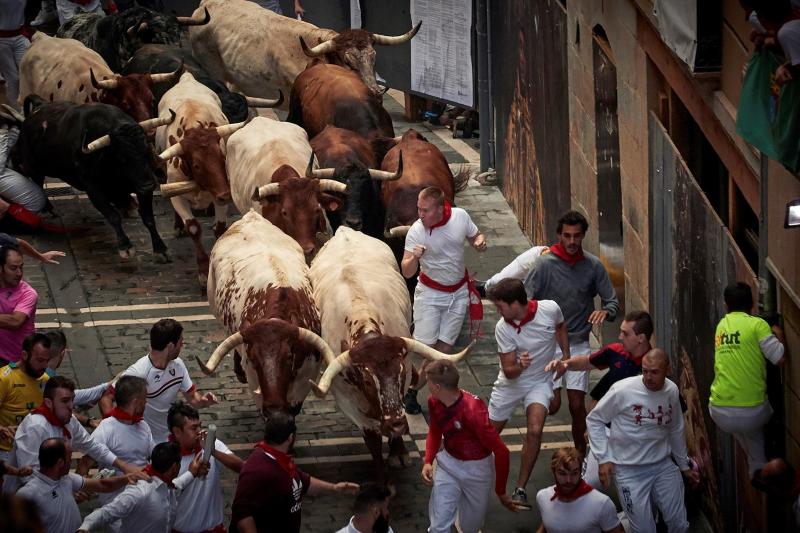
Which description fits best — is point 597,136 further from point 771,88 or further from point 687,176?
point 771,88

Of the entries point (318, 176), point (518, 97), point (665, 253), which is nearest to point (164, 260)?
point (318, 176)

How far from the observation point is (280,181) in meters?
14.5

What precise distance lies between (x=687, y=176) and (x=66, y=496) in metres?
5.14

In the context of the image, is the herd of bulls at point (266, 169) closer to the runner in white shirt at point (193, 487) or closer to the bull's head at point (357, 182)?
the bull's head at point (357, 182)

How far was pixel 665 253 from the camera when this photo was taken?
11.9m

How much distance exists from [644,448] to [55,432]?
4007 millimetres

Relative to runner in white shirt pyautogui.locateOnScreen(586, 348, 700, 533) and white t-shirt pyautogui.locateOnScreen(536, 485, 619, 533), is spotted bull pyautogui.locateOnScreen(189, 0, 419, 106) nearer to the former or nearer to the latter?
runner in white shirt pyautogui.locateOnScreen(586, 348, 700, 533)

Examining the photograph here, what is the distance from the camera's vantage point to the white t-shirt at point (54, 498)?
9219mm

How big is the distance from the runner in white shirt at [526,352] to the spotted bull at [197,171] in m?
5.91

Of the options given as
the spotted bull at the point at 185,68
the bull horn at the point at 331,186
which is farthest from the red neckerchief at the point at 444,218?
the spotted bull at the point at 185,68

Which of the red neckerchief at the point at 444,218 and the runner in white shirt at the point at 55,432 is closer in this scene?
the runner in white shirt at the point at 55,432

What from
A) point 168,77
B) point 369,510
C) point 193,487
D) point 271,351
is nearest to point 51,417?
point 193,487

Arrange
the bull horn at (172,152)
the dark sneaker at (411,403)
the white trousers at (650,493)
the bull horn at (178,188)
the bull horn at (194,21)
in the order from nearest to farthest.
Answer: the white trousers at (650,493)
the dark sneaker at (411,403)
the bull horn at (178,188)
the bull horn at (172,152)
the bull horn at (194,21)

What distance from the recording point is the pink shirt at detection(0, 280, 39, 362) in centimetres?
1176
